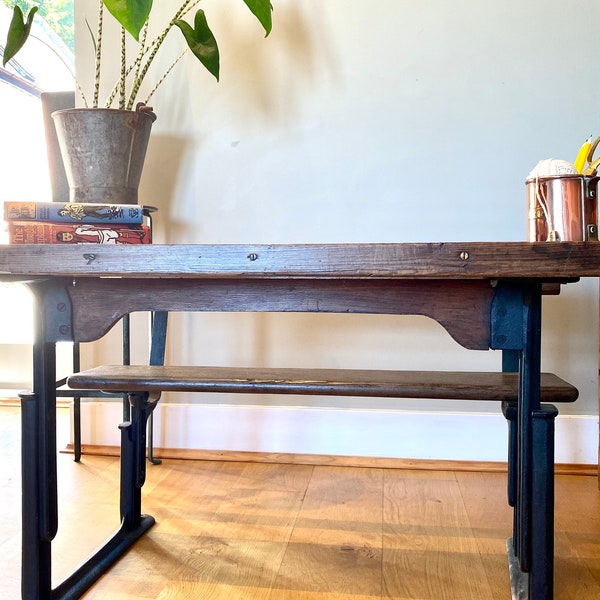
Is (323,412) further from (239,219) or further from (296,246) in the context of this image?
(296,246)

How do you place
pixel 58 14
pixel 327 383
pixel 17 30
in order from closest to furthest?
Answer: pixel 327 383 < pixel 17 30 < pixel 58 14

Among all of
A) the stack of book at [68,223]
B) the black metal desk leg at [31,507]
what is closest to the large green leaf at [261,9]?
the stack of book at [68,223]

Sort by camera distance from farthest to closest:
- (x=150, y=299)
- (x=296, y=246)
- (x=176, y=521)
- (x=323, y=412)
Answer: (x=323, y=412), (x=176, y=521), (x=150, y=299), (x=296, y=246)

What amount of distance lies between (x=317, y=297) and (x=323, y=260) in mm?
222

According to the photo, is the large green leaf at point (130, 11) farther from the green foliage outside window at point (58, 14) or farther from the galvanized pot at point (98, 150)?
the green foliage outside window at point (58, 14)

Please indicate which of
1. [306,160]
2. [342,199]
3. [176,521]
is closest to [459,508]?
[176,521]

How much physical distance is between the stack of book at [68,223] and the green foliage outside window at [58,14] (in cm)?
179

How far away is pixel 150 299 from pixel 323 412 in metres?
1.01

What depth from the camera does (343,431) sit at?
2066mm

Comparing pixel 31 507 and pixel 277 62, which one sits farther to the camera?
pixel 277 62

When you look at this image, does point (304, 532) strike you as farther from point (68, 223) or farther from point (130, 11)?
point (130, 11)

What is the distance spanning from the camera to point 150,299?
119 centimetres

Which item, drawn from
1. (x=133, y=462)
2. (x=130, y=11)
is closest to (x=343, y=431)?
(x=133, y=462)

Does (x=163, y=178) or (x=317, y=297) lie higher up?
(x=163, y=178)
